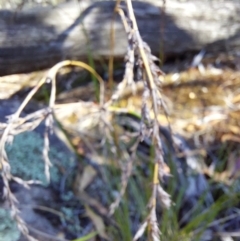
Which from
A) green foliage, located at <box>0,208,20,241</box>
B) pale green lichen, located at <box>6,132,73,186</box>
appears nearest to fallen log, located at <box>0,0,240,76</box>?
pale green lichen, located at <box>6,132,73,186</box>

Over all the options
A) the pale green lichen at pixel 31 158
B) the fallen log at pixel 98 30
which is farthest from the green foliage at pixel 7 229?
the fallen log at pixel 98 30

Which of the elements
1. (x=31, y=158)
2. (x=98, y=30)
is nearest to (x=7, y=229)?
(x=31, y=158)

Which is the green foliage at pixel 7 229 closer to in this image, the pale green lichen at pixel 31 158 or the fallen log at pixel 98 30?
the pale green lichen at pixel 31 158

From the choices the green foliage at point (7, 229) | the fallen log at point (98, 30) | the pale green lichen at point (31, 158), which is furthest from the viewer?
the fallen log at point (98, 30)

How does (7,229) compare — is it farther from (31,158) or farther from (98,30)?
(98,30)

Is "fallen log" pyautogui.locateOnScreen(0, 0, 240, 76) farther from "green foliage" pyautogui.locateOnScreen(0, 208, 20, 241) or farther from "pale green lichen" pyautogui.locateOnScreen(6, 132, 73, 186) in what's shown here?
"green foliage" pyautogui.locateOnScreen(0, 208, 20, 241)

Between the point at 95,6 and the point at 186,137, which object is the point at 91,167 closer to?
the point at 186,137
